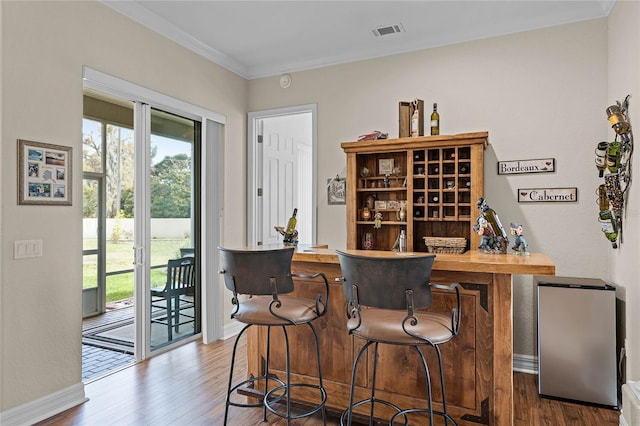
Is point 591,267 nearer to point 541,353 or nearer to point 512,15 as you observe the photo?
point 541,353

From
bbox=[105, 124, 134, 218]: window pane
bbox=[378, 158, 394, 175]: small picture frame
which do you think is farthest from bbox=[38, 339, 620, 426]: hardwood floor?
bbox=[105, 124, 134, 218]: window pane

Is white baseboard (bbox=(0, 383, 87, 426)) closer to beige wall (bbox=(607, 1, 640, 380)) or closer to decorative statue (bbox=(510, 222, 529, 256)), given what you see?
decorative statue (bbox=(510, 222, 529, 256))

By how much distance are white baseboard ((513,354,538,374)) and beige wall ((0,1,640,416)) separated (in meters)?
0.05

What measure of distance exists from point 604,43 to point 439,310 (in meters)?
2.71

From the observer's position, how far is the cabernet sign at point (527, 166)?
344 centimetres

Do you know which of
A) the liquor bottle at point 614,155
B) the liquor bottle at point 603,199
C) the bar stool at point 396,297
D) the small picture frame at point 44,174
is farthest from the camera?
the liquor bottle at point 603,199

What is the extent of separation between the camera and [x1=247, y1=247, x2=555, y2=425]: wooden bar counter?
2.14 m

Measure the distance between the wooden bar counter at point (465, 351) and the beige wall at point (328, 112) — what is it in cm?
99

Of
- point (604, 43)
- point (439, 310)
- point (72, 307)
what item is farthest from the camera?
point (604, 43)

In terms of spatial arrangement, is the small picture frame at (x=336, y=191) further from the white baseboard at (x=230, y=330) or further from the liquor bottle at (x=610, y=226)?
the liquor bottle at (x=610, y=226)

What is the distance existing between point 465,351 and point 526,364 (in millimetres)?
1702

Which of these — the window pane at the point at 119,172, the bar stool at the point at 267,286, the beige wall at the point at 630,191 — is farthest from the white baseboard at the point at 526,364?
the window pane at the point at 119,172

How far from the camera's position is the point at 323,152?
14.4 feet

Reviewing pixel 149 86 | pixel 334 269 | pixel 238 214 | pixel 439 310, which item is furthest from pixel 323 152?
pixel 439 310
